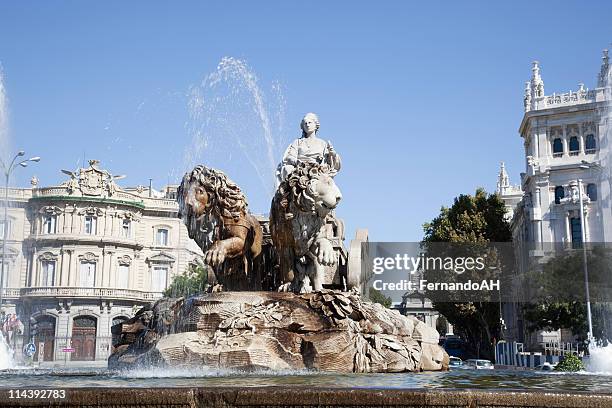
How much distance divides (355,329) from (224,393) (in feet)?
18.8

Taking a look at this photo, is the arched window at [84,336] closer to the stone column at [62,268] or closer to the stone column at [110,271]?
the stone column at [110,271]

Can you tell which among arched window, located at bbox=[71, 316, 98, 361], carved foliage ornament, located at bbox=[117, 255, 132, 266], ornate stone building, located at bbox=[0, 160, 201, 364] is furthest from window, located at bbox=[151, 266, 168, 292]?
arched window, located at bbox=[71, 316, 98, 361]

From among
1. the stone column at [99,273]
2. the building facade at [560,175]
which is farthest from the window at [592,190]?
the stone column at [99,273]

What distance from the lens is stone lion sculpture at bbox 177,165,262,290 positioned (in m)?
12.2

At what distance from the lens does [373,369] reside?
34.1 ft

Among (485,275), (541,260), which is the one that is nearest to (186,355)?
(485,275)

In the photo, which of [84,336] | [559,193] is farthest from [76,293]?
[559,193]

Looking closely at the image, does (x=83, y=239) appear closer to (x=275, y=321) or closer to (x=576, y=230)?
(x=576, y=230)

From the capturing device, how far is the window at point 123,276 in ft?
202

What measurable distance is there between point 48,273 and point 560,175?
4290 centimetres

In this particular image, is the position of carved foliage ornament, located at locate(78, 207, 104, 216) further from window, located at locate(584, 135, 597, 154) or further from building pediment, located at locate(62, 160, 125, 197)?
window, located at locate(584, 135, 597, 154)

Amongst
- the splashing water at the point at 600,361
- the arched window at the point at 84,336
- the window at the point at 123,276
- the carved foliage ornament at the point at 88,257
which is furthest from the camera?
the window at the point at 123,276

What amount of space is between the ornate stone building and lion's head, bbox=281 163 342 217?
155ft

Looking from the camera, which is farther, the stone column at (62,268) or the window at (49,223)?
the window at (49,223)
